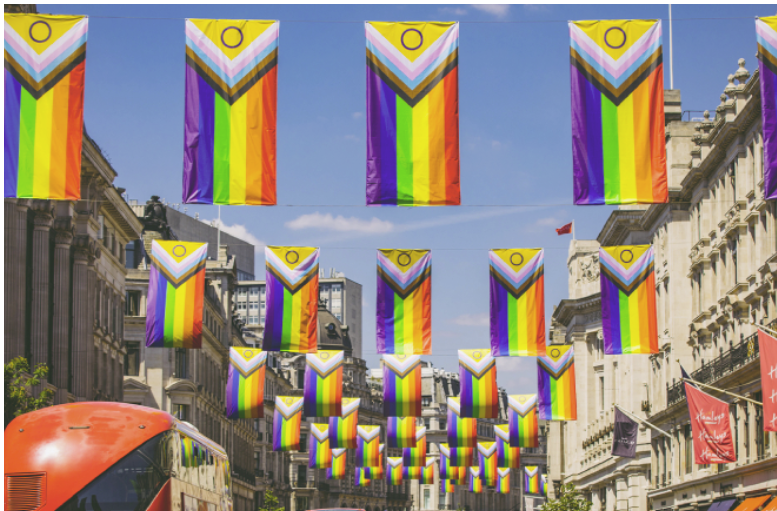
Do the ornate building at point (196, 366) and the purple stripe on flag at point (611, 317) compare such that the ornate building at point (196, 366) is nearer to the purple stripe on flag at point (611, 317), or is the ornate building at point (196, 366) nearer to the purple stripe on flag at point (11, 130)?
the purple stripe on flag at point (611, 317)

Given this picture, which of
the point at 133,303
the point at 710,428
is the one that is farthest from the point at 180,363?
the point at 710,428

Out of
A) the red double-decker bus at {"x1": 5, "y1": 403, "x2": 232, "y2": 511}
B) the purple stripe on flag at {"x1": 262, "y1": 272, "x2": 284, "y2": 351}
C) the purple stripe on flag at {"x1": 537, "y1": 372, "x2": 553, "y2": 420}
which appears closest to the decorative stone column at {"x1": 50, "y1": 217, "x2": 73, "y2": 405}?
the purple stripe on flag at {"x1": 537, "y1": 372, "x2": 553, "y2": 420}

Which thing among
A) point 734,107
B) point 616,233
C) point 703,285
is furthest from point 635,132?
point 616,233

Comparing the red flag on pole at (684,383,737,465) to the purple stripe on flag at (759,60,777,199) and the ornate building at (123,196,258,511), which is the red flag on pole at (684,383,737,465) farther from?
the ornate building at (123,196,258,511)

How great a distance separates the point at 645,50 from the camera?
72.6 feet

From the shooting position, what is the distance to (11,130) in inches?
845

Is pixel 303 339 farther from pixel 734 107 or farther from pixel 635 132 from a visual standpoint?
pixel 734 107

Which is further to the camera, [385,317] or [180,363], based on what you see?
[180,363]

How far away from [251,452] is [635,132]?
8731 centimetres

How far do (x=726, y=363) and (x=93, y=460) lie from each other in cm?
3185

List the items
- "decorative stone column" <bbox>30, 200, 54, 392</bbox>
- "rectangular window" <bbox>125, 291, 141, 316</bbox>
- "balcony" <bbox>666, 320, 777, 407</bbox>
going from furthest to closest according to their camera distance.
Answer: "rectangular window" <bbox>125, 291, 141, 316</bbox> < "decorative stone column" <bbox>30, 200, 54, 392</bbox> < "balcony" <bbox>666, 320, 777, 407</bbox>

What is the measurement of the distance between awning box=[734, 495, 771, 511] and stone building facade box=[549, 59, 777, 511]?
1.53 ft

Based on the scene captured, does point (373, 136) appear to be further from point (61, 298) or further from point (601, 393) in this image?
point (601, 393)

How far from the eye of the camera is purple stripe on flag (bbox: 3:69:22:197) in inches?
842
